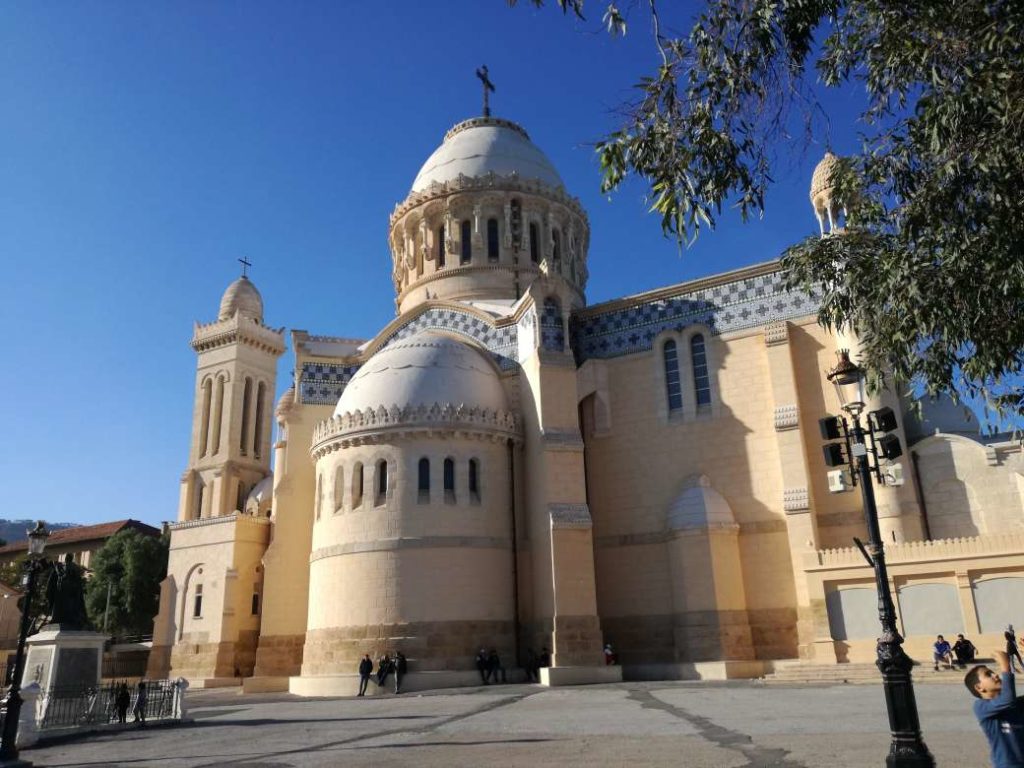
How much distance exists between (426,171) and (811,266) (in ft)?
88.1

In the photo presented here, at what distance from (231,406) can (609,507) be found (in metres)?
24.9

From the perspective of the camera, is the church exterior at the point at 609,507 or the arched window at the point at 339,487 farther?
the arched window at the point at 339,487

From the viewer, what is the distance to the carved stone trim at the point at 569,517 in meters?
23.7

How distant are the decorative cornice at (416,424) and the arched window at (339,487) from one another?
0.74 meters

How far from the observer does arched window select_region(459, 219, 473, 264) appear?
32.7m

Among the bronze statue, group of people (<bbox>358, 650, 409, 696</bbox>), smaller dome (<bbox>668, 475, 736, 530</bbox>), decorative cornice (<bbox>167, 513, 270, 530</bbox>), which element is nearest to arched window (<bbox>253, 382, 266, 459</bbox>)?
decorative cornice (<bbox>167, 513, 270, 530</bbox>)

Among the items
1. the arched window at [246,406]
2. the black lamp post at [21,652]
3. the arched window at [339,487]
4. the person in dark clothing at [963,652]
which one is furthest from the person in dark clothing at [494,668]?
the arched window at [246,406]

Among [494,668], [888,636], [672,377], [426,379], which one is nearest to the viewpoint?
[888,636]

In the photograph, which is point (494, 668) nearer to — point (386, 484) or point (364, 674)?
point (364, 674)

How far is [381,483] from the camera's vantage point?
24938mm

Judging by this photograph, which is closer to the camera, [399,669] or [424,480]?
[399,669]

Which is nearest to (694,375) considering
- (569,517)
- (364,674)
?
(569,517)

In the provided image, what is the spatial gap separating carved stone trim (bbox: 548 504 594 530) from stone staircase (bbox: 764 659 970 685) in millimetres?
6479

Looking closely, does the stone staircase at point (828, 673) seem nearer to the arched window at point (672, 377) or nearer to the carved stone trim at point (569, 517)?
the carved stone trim at point (569, 517)
